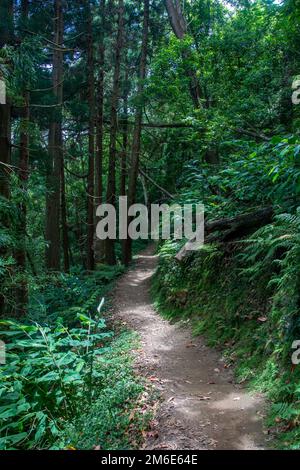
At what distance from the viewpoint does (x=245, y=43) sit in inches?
414

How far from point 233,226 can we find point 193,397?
381 centimetres

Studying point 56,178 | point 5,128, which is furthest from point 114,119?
point 5,128

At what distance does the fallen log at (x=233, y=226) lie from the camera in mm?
6803

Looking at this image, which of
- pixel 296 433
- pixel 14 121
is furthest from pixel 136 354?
pixel 14 121

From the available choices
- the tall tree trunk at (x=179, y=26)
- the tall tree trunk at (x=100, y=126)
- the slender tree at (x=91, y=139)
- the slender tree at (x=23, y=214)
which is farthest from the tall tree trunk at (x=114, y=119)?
the slender tree at (x=23, y=214)

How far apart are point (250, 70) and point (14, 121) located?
6968mm

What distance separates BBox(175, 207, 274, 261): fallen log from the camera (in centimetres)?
680

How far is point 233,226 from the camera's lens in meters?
7.29

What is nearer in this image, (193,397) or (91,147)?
(193,397)

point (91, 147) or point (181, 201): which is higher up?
point (91, 147)

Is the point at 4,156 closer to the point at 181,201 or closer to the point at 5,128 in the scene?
the point at 5,128

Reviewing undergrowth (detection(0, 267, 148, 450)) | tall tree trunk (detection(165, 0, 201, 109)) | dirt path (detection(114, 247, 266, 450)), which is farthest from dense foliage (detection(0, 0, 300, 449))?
dirt path (detection(114, 247, 266, 450))

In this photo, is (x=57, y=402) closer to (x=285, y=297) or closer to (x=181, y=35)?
(x=285, y=297)

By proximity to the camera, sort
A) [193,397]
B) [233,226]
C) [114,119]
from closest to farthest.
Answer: [193,397]
[233,226]
[114,119]
